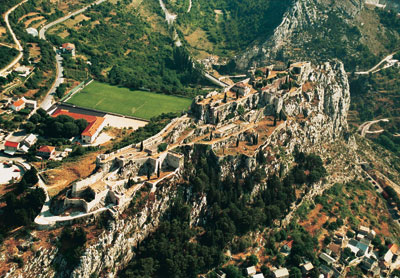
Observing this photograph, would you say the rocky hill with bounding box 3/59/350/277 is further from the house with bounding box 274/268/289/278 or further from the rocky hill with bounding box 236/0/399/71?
the rocky hill with bounding box 236/0/399/71

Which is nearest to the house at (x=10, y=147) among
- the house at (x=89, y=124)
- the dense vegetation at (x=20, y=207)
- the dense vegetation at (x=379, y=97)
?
the house at (x=89, y=124)

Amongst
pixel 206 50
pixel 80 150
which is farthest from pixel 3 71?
pixel 206 50

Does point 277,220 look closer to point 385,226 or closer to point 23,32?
point 385,226

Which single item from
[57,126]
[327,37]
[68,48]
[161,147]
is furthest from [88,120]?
[327,37]

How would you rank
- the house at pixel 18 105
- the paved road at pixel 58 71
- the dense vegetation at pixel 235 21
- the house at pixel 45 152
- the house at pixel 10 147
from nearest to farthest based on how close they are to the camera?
the house at pixel 45 152 → the house at pixel 10 147 → the house at pixel 18 105 → the paved road at pixel 58 71 → the dense vegetation at pixel 235 21

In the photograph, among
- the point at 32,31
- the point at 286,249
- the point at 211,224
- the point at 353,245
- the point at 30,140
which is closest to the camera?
the point at 211,224

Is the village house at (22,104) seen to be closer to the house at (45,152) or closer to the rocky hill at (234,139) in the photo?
the house at (45,152)

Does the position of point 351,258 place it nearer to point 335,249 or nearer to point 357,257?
point 357,257

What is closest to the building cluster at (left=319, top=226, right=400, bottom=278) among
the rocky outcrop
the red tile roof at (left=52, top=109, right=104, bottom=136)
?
the red tile roof at (left=52, top=109, right=104, bottom=136)
